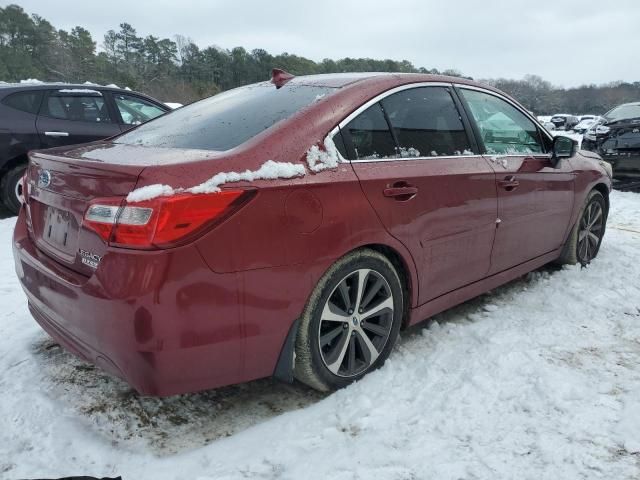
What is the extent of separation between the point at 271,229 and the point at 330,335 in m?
0.68

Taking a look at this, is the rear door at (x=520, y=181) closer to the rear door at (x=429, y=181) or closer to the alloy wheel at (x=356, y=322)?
the rear door at (x=429, y=181)

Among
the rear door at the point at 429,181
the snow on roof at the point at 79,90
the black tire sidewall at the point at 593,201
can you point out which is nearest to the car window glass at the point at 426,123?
the rear door at the point at 429,181

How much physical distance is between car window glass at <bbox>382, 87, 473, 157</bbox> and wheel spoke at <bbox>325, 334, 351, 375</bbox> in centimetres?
102

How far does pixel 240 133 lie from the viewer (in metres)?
2.46

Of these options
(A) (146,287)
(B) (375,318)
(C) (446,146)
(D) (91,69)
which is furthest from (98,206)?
(D) (91,69)

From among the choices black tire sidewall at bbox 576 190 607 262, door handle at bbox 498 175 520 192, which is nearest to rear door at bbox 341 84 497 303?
door handle at bbox 498 175 520 192

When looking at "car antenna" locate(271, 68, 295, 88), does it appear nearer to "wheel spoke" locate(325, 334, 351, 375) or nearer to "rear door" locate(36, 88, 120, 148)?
"wheel spoke" locate(325, 334, 351, 375)

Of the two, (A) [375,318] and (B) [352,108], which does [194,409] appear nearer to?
(A) [375,318]

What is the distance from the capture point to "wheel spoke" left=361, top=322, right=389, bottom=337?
105 inches

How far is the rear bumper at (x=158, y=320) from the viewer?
1923mm

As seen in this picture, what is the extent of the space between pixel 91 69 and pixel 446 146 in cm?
6925

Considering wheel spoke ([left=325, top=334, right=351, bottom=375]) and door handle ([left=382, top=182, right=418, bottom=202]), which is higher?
door handle ([left=382, top=182, right=418, bottom=202])

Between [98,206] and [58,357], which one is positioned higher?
[98,206]

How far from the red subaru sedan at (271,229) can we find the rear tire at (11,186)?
3.86 meters
